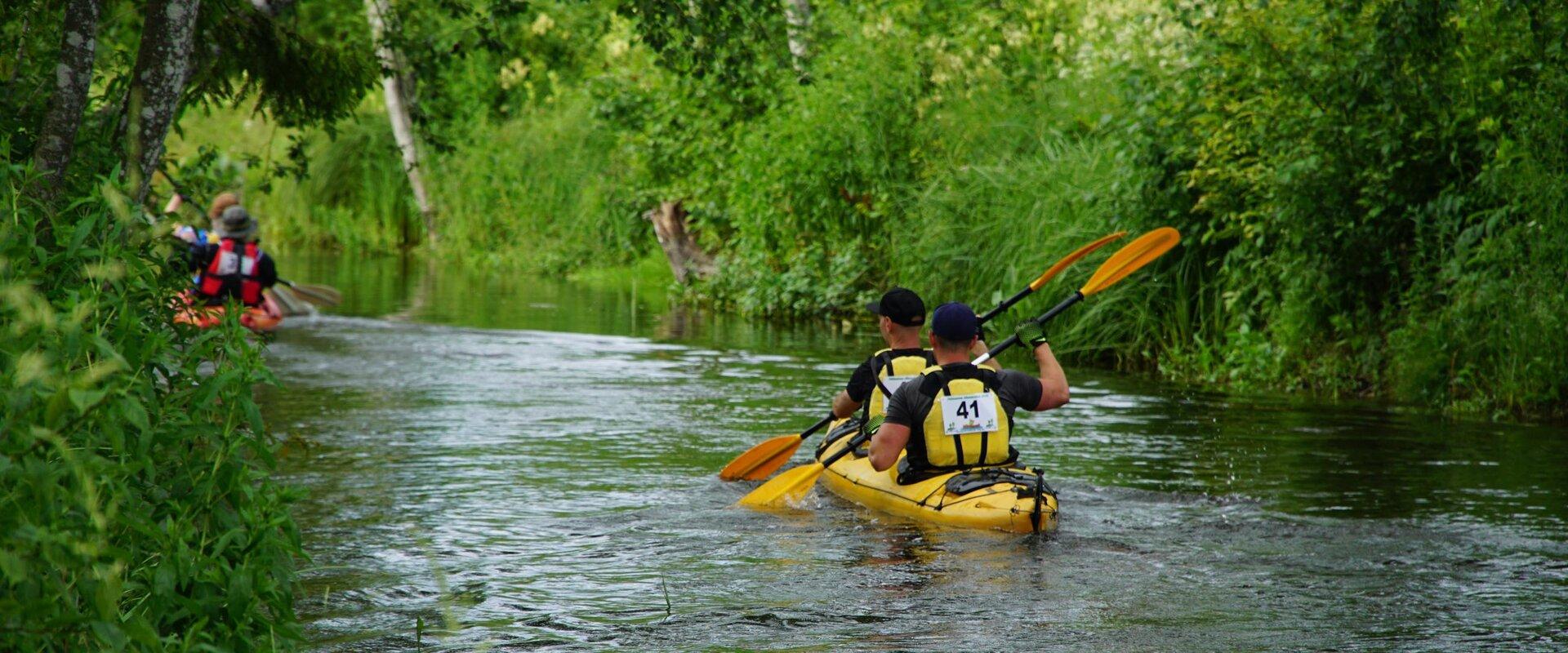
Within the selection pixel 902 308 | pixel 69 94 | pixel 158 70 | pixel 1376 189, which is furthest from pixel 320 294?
pixel 69 94

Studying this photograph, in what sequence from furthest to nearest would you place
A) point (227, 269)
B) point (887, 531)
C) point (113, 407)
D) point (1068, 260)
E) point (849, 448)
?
point (227, 269) → point (1068, 260) → point (849, 448) → point (887, 531) → point (113, 407)

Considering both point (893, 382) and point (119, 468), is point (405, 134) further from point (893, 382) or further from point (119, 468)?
point (119, 468)

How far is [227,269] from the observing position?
13.7 m

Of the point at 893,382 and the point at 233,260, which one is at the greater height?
the point at 233,260

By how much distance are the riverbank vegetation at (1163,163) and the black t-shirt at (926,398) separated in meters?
2.42

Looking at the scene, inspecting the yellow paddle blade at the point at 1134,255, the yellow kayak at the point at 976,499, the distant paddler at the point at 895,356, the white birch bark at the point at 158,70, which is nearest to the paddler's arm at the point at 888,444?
the yellow kayak at the point at 976,499

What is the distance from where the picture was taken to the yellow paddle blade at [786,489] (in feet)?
28.4

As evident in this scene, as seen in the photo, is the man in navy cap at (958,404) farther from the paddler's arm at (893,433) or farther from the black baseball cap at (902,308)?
the black baseball cap at (902,308)

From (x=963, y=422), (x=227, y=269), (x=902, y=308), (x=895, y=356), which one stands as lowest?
(x=963, y=422)

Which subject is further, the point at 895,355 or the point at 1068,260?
the point at 1068,260

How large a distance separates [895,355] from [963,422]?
820mm

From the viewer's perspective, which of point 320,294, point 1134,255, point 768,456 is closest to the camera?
point 768,456

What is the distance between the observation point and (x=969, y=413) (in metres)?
7.81

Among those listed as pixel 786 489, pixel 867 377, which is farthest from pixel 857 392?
pixel 786 489
